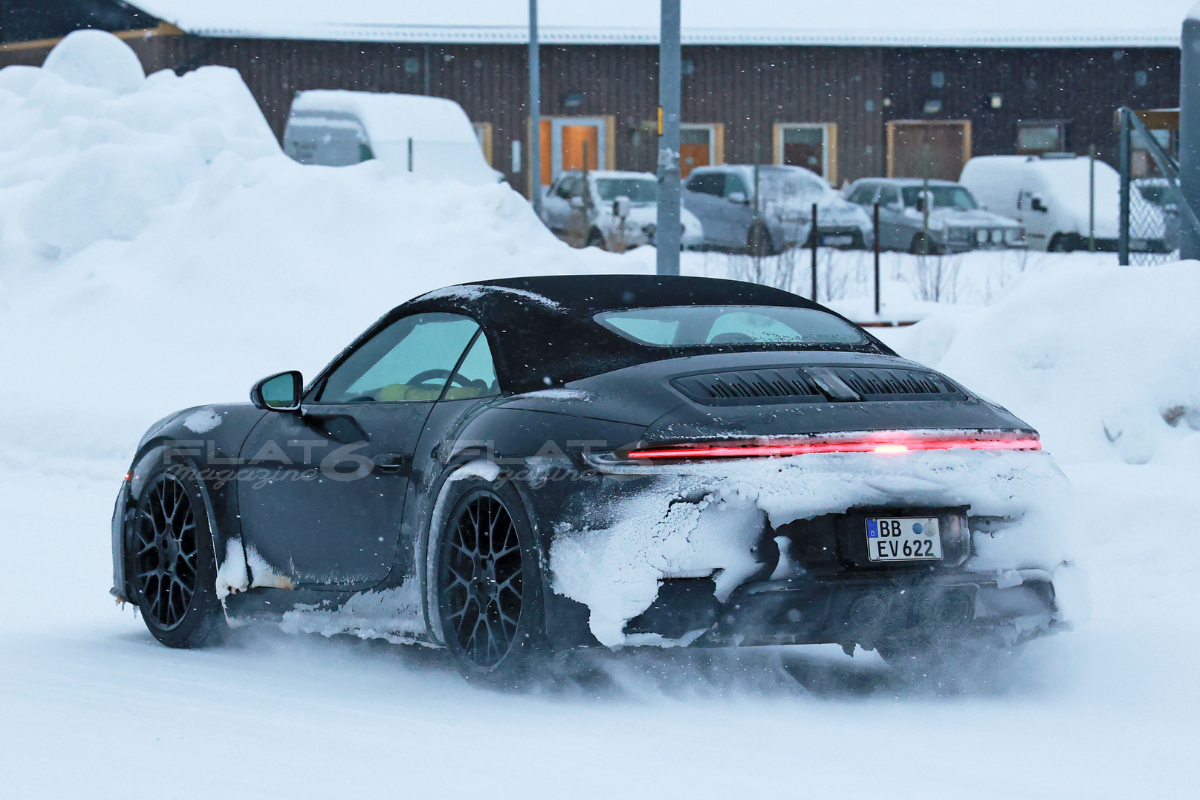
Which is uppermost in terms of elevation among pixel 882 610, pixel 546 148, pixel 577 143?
pixel 577 143

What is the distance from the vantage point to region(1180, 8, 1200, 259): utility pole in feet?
37.2

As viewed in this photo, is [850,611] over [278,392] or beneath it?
beneath

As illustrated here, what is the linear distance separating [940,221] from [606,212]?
573cm

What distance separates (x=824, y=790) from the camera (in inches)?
153

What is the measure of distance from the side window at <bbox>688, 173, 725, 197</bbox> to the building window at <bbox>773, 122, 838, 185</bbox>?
11384mm

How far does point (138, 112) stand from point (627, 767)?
1849cm

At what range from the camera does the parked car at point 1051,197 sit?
2922 cm

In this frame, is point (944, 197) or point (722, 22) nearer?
point (944, 197)

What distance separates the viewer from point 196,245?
1842cm

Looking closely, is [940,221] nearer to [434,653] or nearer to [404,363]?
[404,363]

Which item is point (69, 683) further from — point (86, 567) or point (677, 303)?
point (86, 567)

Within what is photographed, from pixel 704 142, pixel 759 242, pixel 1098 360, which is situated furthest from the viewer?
pixel 704 142


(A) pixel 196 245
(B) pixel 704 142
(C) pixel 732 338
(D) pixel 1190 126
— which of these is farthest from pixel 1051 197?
(C) pixel 732 338

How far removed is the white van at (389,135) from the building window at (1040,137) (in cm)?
1978
